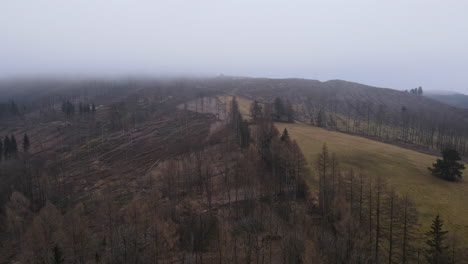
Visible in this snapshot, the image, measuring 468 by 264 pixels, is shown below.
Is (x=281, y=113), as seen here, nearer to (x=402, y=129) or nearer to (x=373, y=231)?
(x=402, y=129)

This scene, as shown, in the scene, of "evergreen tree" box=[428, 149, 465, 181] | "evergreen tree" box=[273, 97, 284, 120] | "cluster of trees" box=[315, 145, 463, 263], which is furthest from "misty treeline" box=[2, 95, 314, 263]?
"evergreen tree" box=[273, 97, 284, 120]

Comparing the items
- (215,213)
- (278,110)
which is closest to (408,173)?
(215,213)

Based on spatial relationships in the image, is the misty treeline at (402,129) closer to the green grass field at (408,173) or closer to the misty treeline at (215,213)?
the green grass field at (408,173)

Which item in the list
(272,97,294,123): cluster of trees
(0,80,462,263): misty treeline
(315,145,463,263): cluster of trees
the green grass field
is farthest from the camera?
(272,97,294,123): cluster of trees

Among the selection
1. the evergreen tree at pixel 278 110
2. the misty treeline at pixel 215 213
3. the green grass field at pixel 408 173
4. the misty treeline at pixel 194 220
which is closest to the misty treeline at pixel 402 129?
the evergreen tree at pixel 278 110

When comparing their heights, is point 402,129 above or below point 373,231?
above

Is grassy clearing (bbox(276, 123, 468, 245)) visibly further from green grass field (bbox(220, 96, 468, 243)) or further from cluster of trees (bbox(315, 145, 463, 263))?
cluster of trees (bbox(315, 145, 463, 263))

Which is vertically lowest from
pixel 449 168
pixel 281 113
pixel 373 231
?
pixel 373 231
